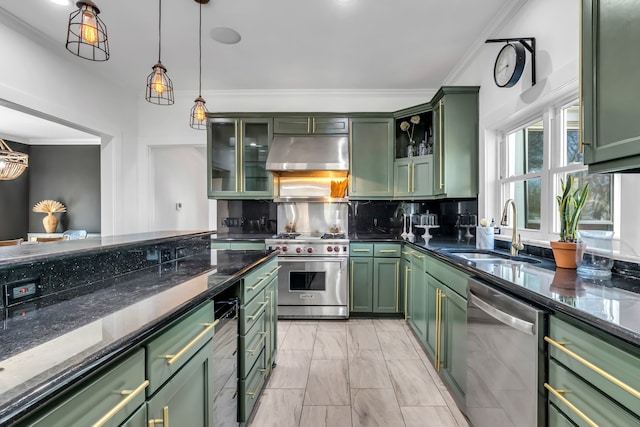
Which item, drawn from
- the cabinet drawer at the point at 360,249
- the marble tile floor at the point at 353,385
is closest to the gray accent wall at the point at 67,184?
the marble tile floor at the point at 353,385

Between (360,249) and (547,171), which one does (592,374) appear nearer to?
(547,171)

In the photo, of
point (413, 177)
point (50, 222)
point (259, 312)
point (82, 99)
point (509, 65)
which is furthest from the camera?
point (50, 222)

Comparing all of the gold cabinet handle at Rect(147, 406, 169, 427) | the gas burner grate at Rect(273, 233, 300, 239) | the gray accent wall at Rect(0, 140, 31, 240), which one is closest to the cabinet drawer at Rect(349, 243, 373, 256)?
the gas burner grate at Rect(273, 233, 300, 239)

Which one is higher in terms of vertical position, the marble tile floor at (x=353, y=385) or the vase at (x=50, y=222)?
the vase at (x=50, y=222)

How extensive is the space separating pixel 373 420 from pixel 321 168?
251cm

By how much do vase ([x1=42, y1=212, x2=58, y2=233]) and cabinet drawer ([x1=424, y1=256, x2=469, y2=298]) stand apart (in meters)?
7.18

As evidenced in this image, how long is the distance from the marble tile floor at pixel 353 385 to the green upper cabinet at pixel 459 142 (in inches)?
63.7

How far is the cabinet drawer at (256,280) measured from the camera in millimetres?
1643

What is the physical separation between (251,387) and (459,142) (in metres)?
2.85

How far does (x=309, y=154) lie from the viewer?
3637 millimetres

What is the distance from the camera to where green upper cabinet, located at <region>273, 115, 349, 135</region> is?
12.5ft

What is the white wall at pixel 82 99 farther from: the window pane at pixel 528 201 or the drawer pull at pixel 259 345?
the window pane at pixel 528 201

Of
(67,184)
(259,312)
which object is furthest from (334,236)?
(67,184)

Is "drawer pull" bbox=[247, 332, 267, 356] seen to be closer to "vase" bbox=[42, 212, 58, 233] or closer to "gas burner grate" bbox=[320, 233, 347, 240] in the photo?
"gas burner grate" bbox=[320, 233, 347, 240]
